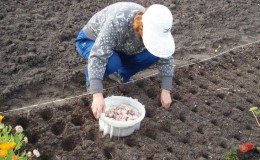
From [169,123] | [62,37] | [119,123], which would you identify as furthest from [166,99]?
[62,37]

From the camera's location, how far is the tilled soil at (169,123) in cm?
309

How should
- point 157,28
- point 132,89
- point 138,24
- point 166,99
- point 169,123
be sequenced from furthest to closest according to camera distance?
point 132,89 < point 169,123 < point 166,99 < point 138,24 < point 157,28

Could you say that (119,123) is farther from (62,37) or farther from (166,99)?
(62,37)

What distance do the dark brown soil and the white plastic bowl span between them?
0.24 ft

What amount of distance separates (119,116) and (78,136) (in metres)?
0.39

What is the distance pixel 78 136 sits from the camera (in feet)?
10.3

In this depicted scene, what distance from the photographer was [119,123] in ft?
9.71

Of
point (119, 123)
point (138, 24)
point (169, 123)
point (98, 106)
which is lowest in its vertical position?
point (169, 123)

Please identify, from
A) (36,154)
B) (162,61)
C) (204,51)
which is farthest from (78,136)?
(204,51)

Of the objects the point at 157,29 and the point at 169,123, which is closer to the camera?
the point at 157,29

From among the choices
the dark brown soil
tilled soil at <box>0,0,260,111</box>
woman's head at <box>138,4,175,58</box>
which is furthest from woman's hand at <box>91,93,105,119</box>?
tilled soil at <box>0,0,260,111</box>

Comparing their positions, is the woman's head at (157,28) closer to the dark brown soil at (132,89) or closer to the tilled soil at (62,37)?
the dark brown soil at (132,89)

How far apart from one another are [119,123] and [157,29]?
2.60ft

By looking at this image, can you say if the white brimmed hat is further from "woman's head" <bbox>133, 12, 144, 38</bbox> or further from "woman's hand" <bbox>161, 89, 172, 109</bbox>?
"woman's hand" <bbox>161, 89, 172, 109</bbox>
